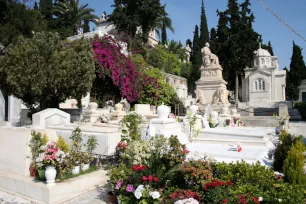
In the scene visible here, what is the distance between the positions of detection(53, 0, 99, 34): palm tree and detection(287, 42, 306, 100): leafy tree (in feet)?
112

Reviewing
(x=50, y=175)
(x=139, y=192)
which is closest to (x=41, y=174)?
(x=50, y=175)

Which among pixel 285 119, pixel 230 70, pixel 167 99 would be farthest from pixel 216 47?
pixel 285 119

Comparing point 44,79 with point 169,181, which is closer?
point 169,181

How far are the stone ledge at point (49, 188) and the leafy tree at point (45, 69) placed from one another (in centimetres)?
671

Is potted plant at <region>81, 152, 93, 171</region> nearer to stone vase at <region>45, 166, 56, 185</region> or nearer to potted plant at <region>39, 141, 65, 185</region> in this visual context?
potted plant at <region>39, 141, 65, 185</region>

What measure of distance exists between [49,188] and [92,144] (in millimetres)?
2025

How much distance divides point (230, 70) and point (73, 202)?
34.1 meters

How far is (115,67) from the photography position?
61.2 ft

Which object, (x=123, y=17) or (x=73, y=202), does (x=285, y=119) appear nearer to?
(x=73, y=202)

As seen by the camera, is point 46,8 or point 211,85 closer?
point 211,85

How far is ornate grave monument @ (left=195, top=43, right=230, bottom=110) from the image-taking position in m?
21.9

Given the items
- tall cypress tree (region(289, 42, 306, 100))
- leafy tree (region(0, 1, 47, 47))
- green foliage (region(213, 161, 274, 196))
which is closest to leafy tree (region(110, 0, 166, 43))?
leafy tree (region(0, 1, 47, 47))

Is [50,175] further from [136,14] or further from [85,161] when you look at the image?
[136,14]

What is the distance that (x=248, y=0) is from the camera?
36.6m
